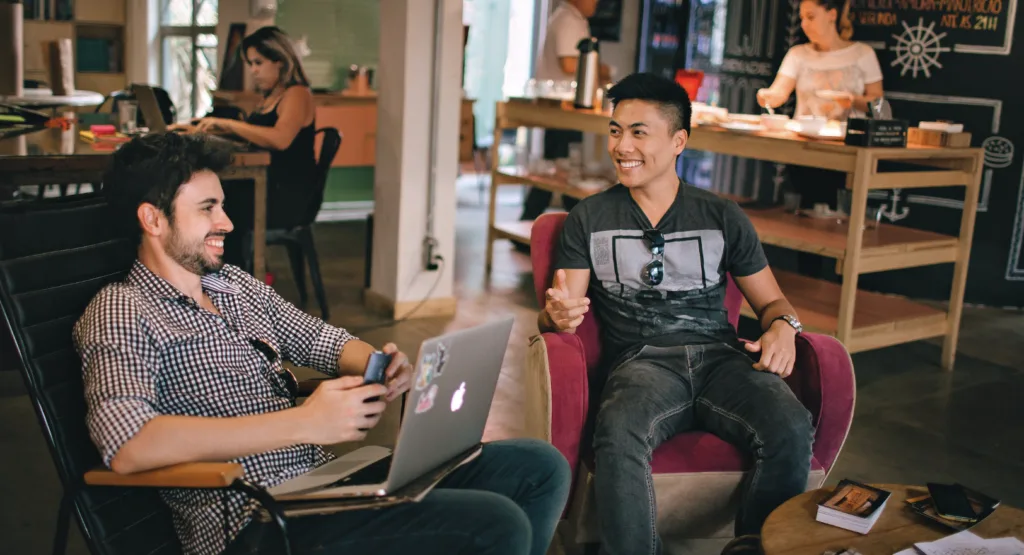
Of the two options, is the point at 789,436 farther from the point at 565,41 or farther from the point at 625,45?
the point at 625,45

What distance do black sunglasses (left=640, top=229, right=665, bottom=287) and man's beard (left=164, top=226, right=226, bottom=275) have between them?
1156 mm

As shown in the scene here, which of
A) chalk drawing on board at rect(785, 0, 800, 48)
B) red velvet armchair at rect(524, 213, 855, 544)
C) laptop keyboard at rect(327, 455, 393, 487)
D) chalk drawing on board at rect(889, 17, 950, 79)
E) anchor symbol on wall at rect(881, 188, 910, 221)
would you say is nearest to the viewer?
laptop keyboard at rect(327, 455, 393, 487)

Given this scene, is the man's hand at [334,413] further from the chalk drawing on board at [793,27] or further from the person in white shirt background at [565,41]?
the chalk drawing on board at [793,27]

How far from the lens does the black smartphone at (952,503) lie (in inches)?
81.8

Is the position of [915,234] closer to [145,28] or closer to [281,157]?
[281,157]

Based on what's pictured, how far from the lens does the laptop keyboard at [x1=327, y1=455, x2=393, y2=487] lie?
1.93m

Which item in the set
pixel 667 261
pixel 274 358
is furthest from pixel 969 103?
pixel 274 358

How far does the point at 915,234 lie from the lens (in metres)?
4.60

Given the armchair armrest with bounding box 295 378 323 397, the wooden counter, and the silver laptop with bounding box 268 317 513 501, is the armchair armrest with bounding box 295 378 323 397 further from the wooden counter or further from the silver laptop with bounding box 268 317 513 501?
the wooden counter

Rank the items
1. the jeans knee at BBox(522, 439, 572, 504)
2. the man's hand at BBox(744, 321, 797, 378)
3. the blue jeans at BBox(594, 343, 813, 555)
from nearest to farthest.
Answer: the jeans knee at BBox(522, 439, 572, 504)
the blue jeans at BBox(594, 343, 813, 555)
the man's hand at BBox(744, 321, 797, 378)

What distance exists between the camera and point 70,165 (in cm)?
374

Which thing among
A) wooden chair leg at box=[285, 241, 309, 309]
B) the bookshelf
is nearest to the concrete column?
wooden chair leg at box=[285, 241, 309, 309]

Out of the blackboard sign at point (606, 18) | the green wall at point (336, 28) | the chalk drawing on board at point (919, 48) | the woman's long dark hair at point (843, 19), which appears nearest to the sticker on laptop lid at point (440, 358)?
the woman's long dark hair at point (843, 19)

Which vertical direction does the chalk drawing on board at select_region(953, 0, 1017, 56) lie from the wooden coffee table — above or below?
above
